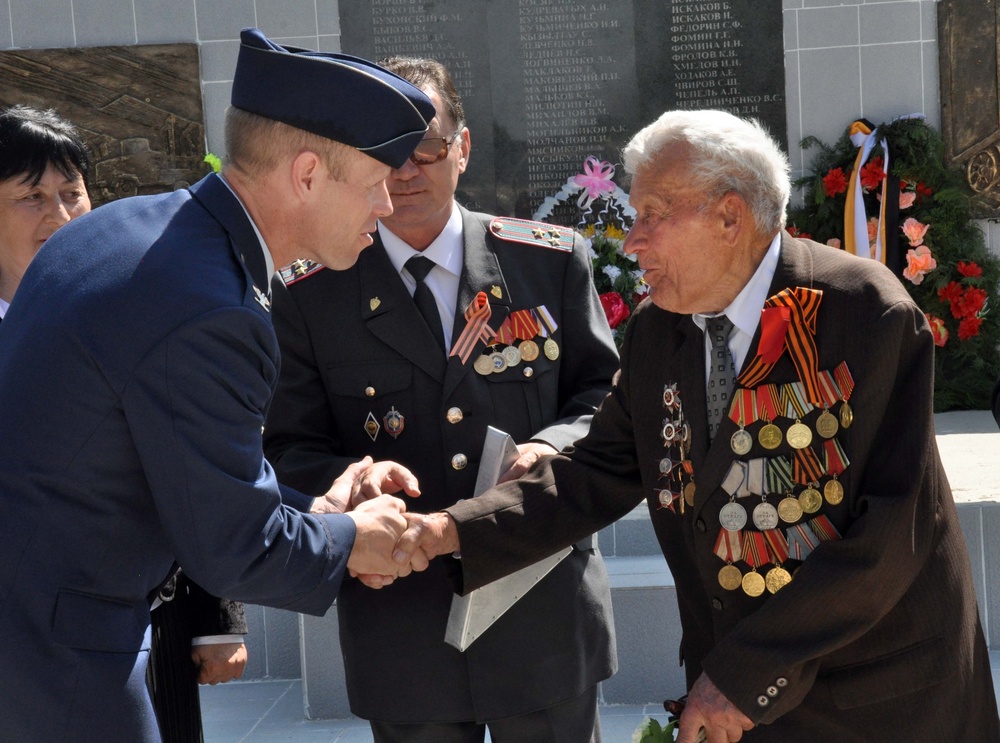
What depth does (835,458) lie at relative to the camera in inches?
81.4

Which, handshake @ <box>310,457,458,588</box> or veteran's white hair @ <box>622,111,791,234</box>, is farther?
handshake @ <box>310,457,458,588</box>

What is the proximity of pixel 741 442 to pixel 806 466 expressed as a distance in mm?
127

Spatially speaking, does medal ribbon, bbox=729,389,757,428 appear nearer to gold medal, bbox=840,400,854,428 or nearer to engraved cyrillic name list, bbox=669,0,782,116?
gold medal, bbox=840,400,854,428

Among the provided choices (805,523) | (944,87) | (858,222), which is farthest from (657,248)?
(944,87)

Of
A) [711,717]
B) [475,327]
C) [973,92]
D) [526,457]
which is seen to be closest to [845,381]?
[711,717]

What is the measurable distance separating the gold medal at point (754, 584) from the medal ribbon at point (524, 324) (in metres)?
0.84

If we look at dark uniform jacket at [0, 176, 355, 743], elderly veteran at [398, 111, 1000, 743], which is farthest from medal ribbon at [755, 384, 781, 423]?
dark uniform jacket at [0, 176, 355, 743]

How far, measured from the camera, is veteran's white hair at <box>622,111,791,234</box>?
2.18 meters

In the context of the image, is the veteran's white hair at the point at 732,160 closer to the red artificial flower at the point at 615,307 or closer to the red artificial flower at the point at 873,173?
the red artificial flower at the point at 615,307

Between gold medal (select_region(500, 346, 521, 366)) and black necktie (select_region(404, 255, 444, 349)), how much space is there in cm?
15

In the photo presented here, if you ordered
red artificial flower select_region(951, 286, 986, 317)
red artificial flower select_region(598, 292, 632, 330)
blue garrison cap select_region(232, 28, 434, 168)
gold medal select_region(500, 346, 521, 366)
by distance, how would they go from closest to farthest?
1. blue garrison cap select_region(232, 28, 434, 168)
2. gold medal select_region(500, 346, 521, 366)
3. red artificial flower select_region(598, 292, 632, 330)
4. red artificial flower select_region(951, 286, 986, 317)

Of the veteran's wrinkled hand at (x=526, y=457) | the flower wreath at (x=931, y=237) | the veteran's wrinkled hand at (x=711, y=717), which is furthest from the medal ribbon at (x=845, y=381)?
the flower wreath at (x=931, y=237)

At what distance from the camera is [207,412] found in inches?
69.4

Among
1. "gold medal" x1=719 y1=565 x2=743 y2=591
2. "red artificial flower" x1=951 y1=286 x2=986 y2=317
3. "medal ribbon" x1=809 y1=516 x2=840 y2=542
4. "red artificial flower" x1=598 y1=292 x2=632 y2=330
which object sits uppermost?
"medal ribbon" x1=809 y1=516 x2=840 y2=542
